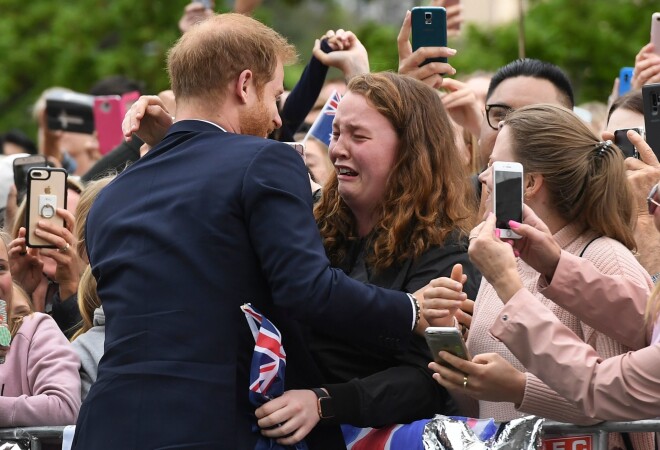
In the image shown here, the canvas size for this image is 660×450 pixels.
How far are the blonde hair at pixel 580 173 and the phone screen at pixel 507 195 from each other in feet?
1.51

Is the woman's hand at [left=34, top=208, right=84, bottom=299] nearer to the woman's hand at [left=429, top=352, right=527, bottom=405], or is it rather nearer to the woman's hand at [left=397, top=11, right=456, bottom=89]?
the woman's hand at [left=397, top=11, right=456, bottom=89]

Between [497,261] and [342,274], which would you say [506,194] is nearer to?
[497,261]

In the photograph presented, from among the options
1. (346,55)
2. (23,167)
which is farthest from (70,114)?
(346,55)

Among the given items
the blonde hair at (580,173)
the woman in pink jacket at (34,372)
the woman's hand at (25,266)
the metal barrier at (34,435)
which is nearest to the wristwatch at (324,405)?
the blonde hair at (580,173)

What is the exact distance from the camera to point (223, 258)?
4.10 meters

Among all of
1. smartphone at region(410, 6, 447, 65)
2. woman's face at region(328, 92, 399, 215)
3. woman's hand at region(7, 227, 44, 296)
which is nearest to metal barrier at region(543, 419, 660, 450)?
woman's face at region(328, 92, 399, 215)

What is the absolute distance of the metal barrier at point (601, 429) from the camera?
4320 mm

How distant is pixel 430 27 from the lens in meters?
6.21

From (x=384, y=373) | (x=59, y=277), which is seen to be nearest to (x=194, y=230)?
(x=384, y=373)

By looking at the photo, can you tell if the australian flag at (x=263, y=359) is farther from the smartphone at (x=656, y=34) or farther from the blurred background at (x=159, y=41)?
the blurred background at (x=159, y=41)

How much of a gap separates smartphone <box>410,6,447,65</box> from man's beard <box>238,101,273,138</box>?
1.95 meters

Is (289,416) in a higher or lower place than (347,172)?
lower

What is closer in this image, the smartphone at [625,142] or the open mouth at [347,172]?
the open mouth at [347,172]

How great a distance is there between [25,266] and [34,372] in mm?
1122
